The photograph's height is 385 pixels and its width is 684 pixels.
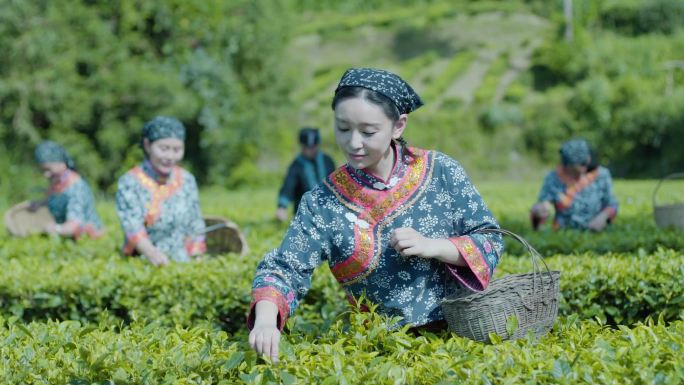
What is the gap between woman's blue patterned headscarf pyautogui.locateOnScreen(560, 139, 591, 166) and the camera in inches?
291

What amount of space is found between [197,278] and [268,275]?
2.56 m

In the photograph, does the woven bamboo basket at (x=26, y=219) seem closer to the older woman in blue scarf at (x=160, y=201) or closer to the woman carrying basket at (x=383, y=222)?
the older woman in blue scarf at (x=160, y=201)

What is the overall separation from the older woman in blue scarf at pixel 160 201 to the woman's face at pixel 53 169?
2.22 meters

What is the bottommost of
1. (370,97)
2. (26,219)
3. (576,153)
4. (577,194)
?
(26,219)

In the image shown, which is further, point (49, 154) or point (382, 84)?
point (49, 154)

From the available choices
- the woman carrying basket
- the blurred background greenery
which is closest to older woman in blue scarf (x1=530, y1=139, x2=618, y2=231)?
the woman carrying basket

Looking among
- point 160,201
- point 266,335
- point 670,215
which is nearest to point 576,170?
point 670,215

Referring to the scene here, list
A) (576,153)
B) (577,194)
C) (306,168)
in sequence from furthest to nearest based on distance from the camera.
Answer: (306,168) → (577,194) → (576,153)

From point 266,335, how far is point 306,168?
20.9ft

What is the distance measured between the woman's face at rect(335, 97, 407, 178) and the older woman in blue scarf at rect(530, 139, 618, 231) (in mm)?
4876

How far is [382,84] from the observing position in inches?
113

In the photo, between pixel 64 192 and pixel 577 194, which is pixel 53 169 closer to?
pixel 64 192

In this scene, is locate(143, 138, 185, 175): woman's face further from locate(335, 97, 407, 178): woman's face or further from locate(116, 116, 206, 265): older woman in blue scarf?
locate(335, 97, 407, 178): woman's face

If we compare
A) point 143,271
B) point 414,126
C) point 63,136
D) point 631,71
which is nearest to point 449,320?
point 143,271
